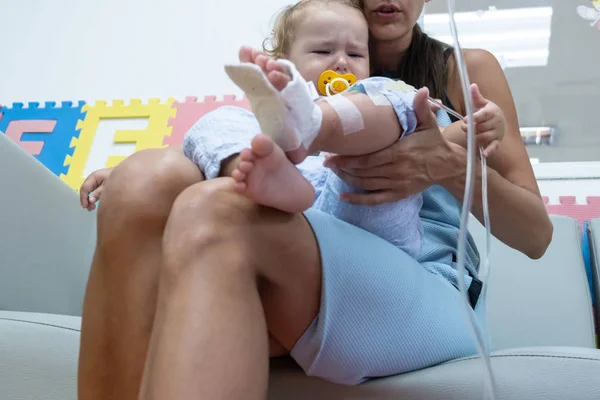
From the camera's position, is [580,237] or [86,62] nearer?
[580,237]

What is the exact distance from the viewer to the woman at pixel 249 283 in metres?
0.50

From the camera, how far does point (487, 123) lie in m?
0.73

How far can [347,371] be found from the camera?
24.1 inches

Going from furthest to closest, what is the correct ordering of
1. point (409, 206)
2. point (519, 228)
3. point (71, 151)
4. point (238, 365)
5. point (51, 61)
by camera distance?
point (51, 61) < point (71, 151) < point (519, 228) < point (409, 206) < point (238, 365)

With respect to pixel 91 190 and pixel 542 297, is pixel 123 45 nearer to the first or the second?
pixel 91 190

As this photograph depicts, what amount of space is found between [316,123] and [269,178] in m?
0.09

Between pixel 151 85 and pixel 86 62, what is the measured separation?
27 centimetres

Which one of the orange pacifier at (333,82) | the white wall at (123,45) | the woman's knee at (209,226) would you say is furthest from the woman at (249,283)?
the white wall at (123,45)

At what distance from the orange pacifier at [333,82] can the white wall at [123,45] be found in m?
1.18

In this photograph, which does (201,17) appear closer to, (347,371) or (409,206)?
(409,206)

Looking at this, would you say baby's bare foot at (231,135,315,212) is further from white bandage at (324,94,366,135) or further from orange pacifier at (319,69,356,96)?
orange pacifier at (319,69,356,96)

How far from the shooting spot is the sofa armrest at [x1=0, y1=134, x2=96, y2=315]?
994 millimetres

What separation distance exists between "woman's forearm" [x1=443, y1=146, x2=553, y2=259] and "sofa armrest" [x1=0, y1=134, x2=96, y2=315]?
657mm

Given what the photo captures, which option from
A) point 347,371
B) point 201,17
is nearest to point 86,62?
point 201,17
